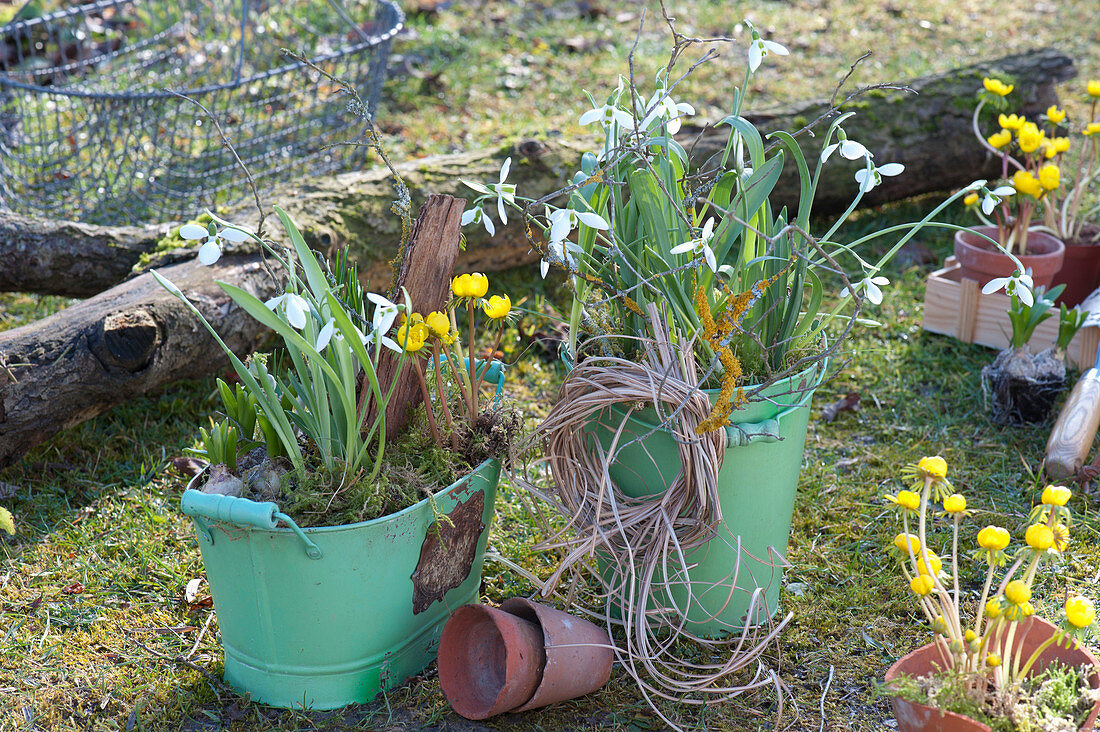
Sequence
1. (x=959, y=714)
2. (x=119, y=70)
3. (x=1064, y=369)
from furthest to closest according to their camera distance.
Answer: (x=119, y=70)
(x=1064, y=369)
(x=959, y=714)

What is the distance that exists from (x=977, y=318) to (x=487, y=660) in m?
1.98

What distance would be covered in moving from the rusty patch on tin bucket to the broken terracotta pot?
0.23ft

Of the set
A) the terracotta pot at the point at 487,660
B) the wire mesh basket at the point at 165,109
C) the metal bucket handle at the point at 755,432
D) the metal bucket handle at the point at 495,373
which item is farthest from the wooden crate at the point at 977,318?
the wire mesh basket at the point at 165,109

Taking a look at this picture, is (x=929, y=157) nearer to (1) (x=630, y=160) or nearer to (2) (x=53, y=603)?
(1) (x=630, y=160)

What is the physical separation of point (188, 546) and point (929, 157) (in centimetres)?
298

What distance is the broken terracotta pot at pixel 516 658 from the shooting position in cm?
152

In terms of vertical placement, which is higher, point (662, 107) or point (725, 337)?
point (662, 107)

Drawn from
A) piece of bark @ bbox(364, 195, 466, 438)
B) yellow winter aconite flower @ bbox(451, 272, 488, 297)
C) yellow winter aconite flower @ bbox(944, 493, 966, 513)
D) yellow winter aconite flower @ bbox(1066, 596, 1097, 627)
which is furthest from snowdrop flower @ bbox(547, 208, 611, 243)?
yellow winter aconite flower @ bbox(1066, 596, 1097, 627)

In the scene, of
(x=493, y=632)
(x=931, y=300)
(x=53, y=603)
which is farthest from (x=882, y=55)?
(x=53, y=603)

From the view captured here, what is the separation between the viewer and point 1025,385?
2.39 metres

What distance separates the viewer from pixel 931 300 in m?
2.87

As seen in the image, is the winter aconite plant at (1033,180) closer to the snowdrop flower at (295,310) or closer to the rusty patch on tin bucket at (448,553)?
the rusty patch on tin bucket at (448,553)

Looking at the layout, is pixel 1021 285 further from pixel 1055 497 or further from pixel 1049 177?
pixel 1049 177

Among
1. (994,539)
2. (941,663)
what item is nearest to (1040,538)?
(994,539)
